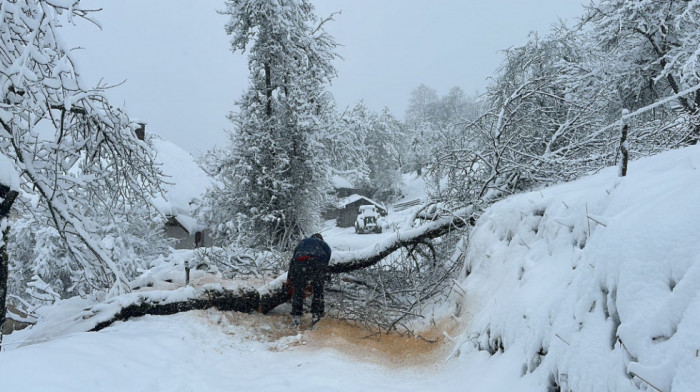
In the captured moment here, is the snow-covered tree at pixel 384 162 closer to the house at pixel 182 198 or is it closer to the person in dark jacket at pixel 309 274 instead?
the house at pixel 182 198

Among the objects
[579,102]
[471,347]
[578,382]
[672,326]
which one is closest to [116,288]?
[471,347]

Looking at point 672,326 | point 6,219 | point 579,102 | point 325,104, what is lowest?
point 672,326

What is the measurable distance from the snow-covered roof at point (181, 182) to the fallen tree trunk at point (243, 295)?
13034 mm

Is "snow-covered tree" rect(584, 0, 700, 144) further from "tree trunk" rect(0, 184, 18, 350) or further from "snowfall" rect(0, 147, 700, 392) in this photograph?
"tree trunk" rect(0, 184, 18, 350)

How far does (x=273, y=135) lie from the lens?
15906mm

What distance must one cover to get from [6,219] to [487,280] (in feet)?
17.1

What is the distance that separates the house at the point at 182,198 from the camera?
20.8 meters

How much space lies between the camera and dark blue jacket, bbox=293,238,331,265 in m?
6.71

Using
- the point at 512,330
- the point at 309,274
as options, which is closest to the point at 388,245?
the point at 309,274

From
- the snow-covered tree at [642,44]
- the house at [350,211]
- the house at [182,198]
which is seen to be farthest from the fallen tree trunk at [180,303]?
the house at [350,211]

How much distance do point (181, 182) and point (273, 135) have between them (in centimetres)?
1024

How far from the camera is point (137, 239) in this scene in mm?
15328

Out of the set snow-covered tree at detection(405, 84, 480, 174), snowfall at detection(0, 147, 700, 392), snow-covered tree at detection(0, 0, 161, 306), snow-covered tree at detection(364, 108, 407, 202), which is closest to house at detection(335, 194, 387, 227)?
snow-covered tree at detection(364, 108, 407, 202)

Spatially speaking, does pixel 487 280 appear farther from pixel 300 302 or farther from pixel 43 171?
pixel 43 171
